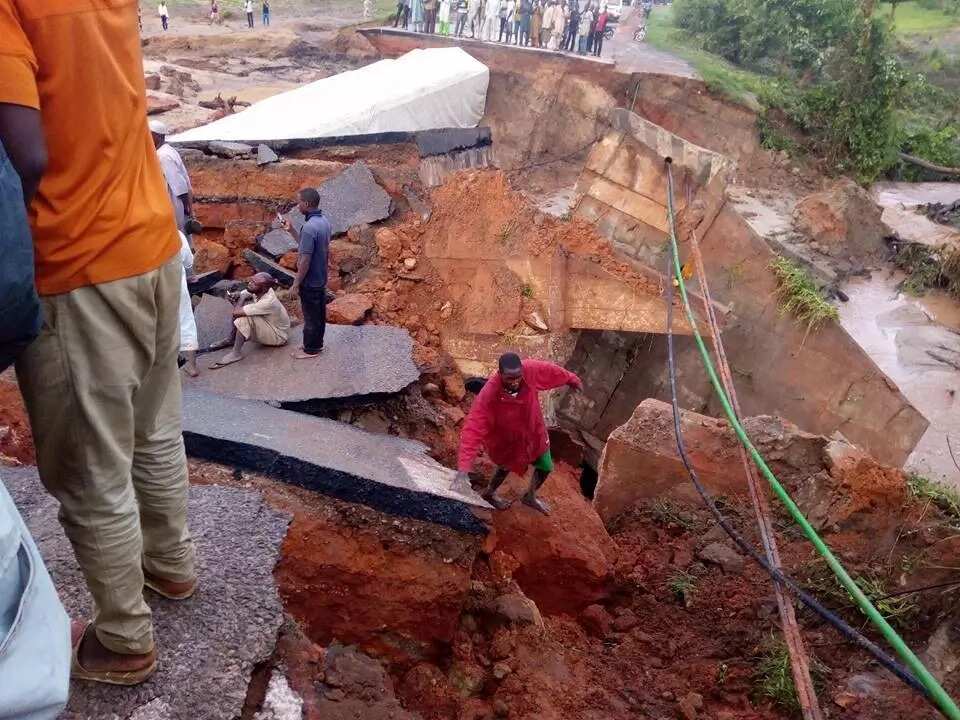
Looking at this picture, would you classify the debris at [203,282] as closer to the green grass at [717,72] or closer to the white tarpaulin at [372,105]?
the white tarpaulin at [372,105]

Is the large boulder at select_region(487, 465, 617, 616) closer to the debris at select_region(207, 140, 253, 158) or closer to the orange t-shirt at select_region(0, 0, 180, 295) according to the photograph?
the orange t-shirt at select_region(0, 0, 180, 295)

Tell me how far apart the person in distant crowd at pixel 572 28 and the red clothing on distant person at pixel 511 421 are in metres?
16.4

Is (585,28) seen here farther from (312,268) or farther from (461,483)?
(461,483)

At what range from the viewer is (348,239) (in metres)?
7.57

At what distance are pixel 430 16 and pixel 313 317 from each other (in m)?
17.0

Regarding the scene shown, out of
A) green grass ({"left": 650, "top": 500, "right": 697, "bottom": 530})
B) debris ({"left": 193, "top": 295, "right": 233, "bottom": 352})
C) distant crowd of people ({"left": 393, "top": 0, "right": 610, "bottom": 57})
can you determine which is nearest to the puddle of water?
green grass ({"left": 650, "top": 500, "right": 697, "bottom": 530})

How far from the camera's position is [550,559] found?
16.2 ft

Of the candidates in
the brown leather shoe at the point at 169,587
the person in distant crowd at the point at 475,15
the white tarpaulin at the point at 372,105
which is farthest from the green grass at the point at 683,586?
the person in distant crowd at the point at 475,15

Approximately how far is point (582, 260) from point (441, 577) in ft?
17.6

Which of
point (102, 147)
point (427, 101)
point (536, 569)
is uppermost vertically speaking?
point (102, 147)

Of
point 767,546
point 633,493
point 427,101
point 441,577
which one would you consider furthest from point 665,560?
point 427,101

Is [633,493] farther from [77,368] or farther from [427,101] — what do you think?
[427,101]

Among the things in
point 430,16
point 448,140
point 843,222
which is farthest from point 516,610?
point 430,16

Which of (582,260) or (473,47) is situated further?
(473,47)
